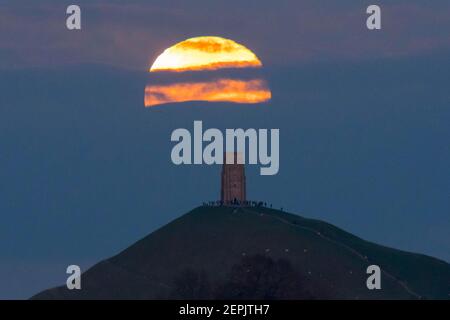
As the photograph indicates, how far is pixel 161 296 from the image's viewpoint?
200m

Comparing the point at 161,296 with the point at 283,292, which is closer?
the point at 283,292

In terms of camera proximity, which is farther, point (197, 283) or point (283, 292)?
point (197, 283)
